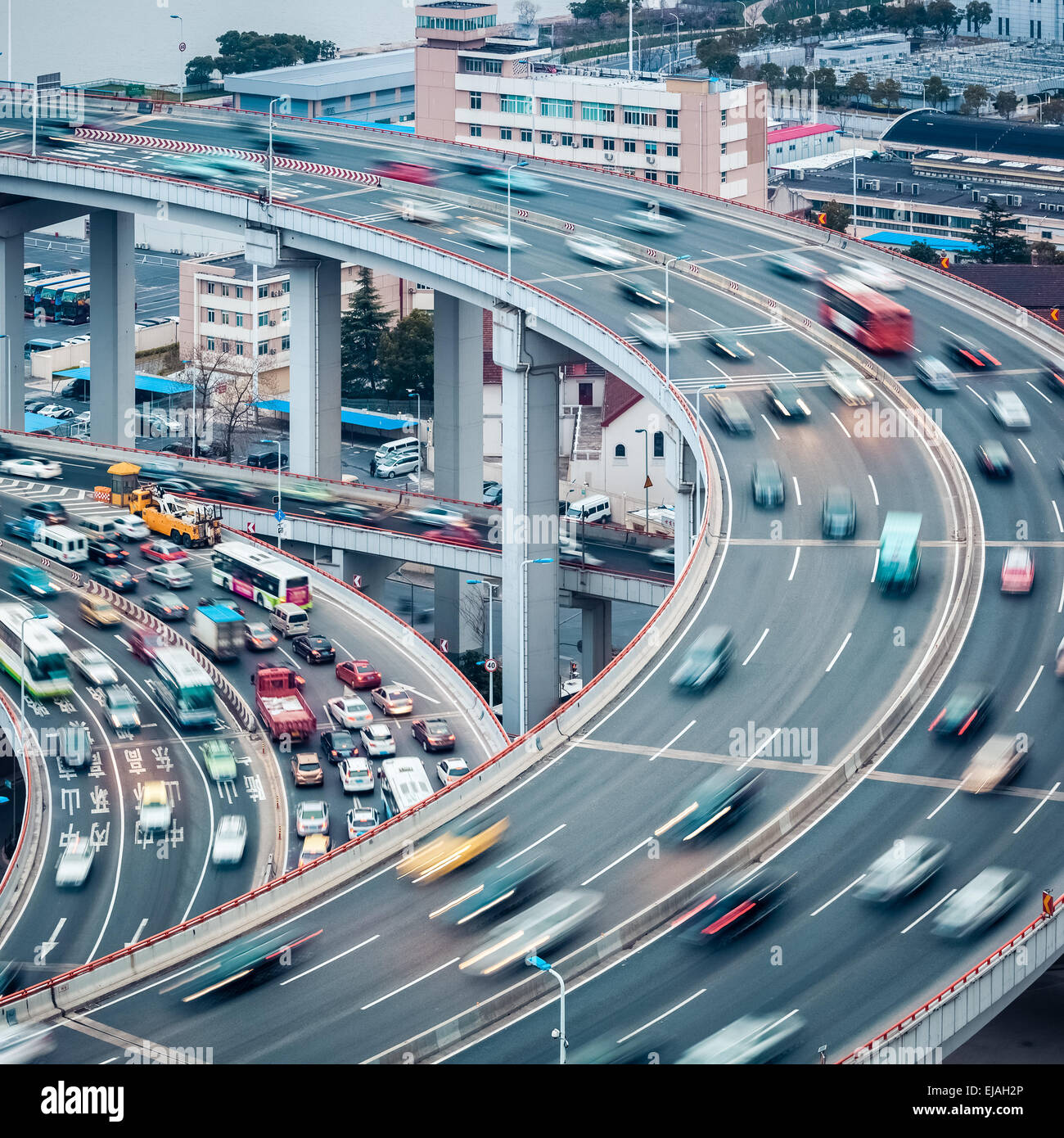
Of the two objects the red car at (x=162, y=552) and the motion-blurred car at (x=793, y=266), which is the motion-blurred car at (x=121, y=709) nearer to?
the red car at (x=162, y=552)

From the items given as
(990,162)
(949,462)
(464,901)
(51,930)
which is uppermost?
(990,162)

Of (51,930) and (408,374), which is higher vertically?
(408,374)

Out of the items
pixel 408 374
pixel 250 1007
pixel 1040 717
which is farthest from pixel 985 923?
pixel 408 374

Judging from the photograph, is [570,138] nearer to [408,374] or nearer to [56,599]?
[408,374]

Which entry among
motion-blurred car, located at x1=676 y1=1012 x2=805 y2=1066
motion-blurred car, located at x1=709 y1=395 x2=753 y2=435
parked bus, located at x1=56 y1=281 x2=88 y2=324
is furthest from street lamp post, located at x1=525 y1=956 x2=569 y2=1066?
parked bus, located at x1=56 y1=281 x2=88 y2=324

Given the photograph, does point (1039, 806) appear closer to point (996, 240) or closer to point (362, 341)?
point (362, 341)

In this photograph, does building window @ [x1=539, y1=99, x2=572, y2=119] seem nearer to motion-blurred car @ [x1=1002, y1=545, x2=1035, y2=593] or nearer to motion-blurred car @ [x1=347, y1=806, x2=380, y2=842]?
motion-blurred car @ [x1=1002, y1=545, x2=1035, y2=593]

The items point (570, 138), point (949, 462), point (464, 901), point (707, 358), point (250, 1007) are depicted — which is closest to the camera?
point (250, 1007)
